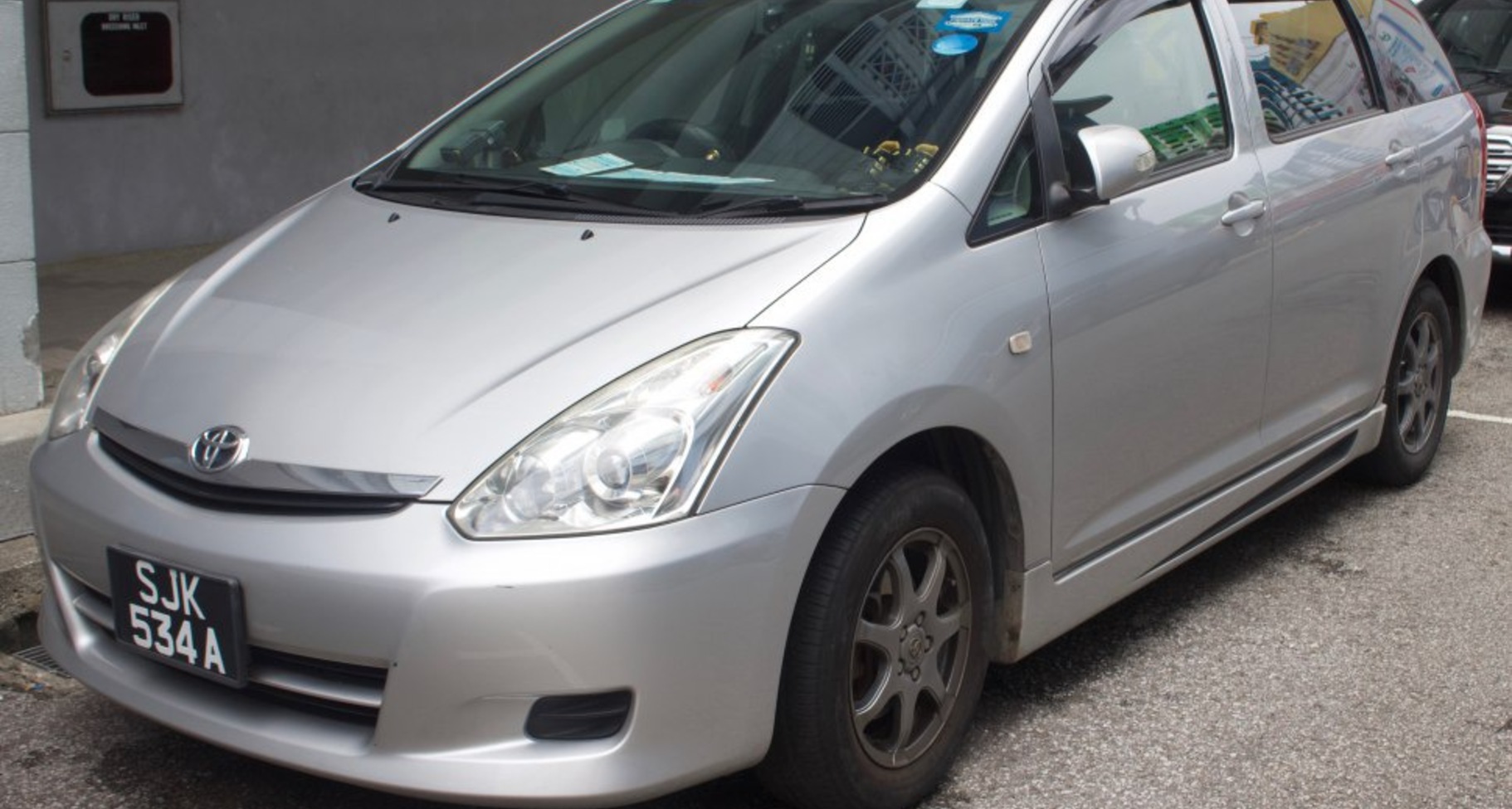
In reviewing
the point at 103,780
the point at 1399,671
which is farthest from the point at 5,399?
the point at 1399,671

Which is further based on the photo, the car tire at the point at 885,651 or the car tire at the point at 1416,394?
the car tire at the point at 1416,394

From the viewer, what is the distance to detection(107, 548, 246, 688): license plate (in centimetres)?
305

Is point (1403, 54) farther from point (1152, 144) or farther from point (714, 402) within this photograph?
point (714, 402)

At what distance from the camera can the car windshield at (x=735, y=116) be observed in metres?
3.72

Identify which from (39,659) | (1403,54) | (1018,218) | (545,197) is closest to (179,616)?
(545,197)

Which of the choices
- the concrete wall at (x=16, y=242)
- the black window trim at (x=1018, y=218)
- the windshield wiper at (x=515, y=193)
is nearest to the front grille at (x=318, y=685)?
the windshield wiper at (x=515, y=193)

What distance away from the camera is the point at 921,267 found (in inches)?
135

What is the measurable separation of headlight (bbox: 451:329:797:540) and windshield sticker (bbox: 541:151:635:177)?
3.19 feet

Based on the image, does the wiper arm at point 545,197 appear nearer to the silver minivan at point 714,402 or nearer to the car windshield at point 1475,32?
the silver minivan at point 714,402

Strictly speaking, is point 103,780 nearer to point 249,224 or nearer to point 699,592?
point 699,592

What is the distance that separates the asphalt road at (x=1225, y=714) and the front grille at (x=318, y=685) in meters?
0.47

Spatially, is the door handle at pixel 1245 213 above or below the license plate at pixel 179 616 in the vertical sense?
above

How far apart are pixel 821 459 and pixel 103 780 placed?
1.61m

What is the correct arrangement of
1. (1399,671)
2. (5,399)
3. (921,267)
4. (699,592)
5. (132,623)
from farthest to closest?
1. (5,399)
2. (1399,671)
3. (921,267)
4. (132,623)
5. (699,592)
